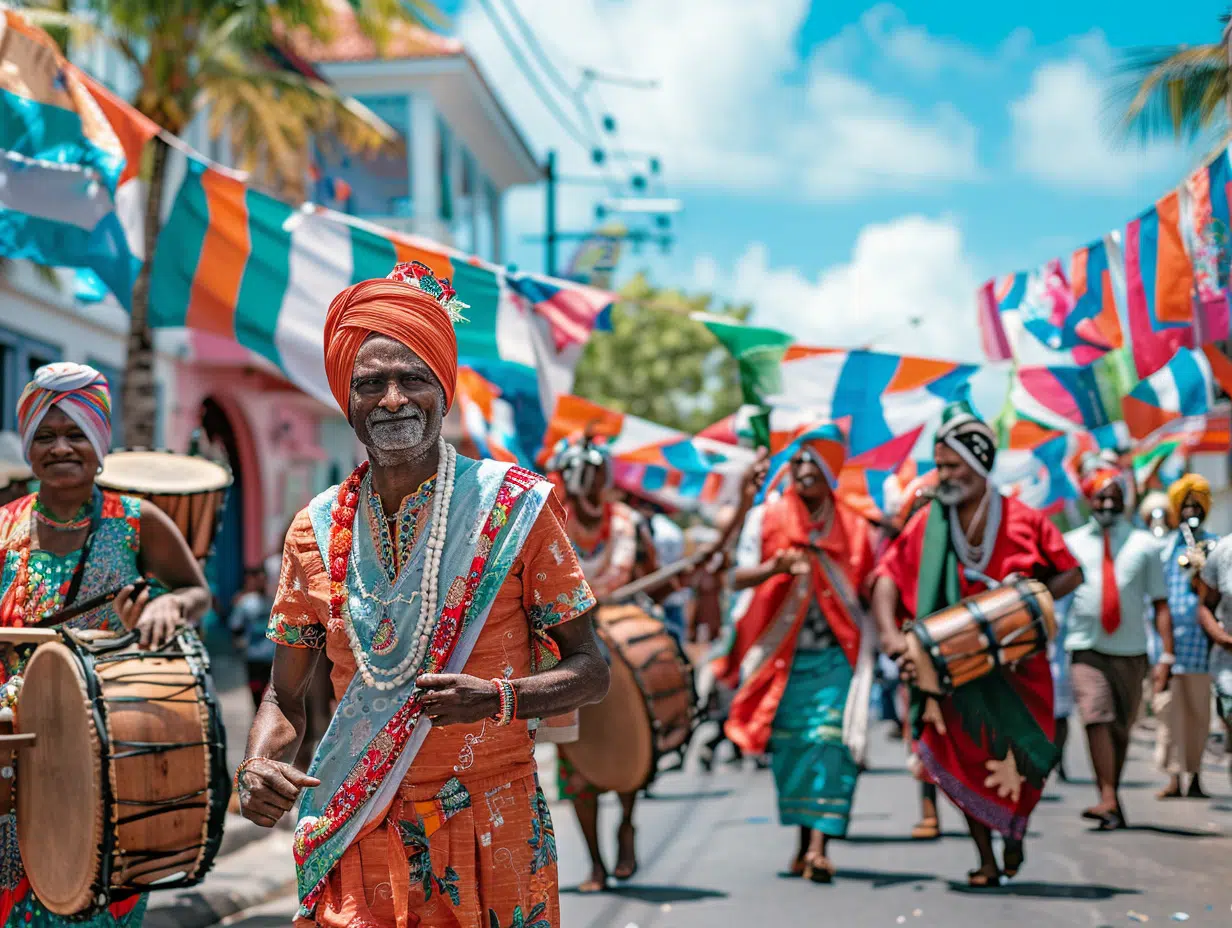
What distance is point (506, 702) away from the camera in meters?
3.45

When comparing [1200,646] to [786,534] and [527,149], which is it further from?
[527,149]

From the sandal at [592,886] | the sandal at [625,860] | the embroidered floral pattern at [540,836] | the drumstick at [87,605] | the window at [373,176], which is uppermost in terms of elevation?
the window at [373,176]

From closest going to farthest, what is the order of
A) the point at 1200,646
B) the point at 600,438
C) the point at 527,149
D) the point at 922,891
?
the point at 922,891 → the point at 600,438 → the point at 1200,646 → the point at 527,149

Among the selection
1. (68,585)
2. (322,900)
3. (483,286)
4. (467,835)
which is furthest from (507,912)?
(483,286)

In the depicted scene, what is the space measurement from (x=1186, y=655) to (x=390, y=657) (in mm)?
8797

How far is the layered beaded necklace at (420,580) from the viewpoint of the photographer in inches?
140

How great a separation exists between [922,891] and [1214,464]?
96.1 ft

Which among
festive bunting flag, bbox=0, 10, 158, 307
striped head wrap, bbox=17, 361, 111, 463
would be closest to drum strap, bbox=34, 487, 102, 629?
striped head wrap, bbox=17, 361, 111, 463

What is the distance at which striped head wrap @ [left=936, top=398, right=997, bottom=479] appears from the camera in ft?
26.0

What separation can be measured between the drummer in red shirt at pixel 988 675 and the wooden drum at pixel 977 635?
22 centimetres

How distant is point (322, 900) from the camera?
362cm

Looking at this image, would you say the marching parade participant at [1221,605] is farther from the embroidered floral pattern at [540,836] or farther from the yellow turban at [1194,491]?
the embroidered floral pattern at [540,836]

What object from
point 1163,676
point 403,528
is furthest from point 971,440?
point 403,528

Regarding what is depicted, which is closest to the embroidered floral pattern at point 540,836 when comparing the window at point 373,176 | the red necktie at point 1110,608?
the red necktie at point 1110,608
